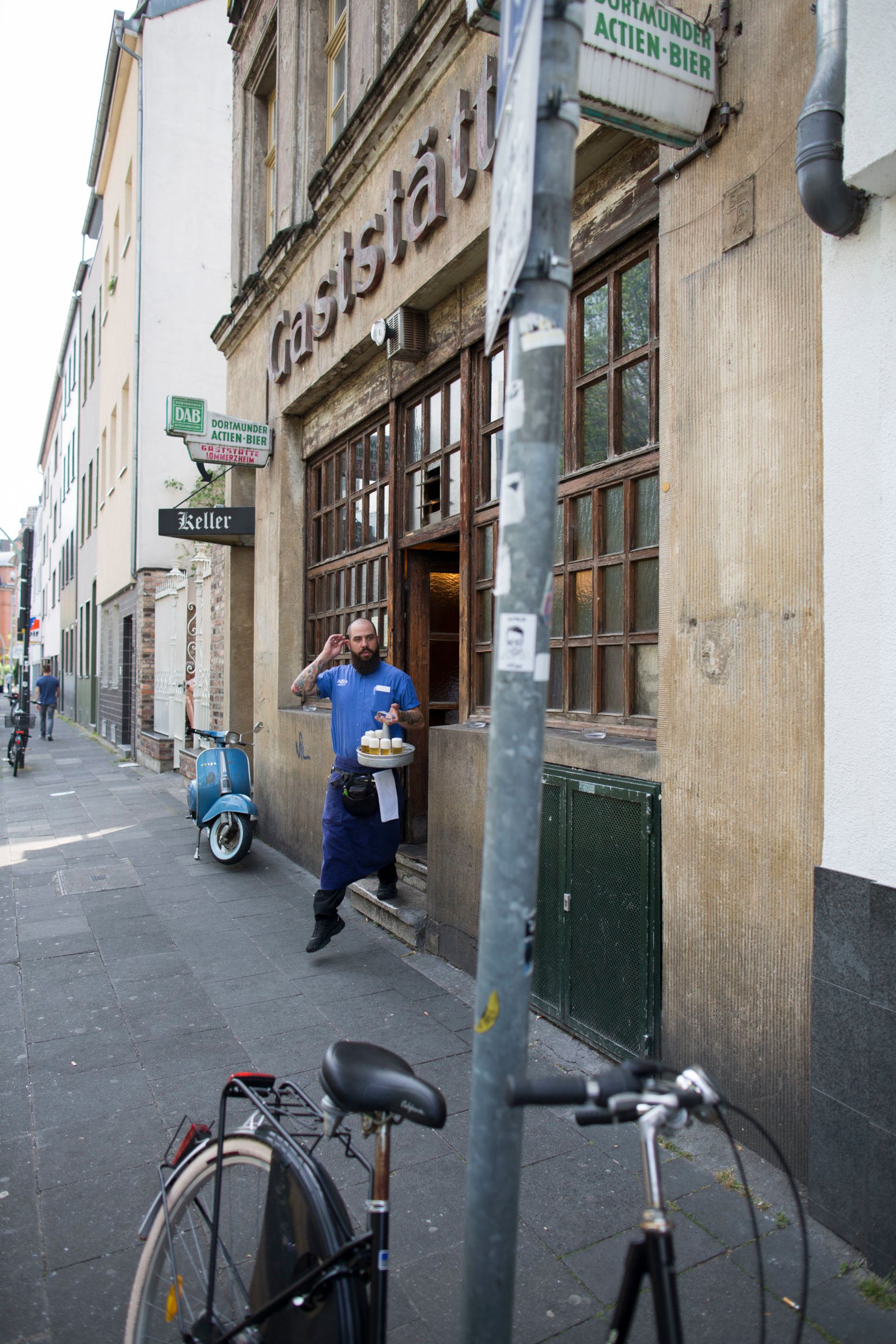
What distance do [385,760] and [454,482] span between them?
6.12 feet

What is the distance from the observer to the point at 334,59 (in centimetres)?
822

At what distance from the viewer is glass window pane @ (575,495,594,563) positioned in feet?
14.6

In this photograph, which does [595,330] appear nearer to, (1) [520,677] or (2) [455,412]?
(2) [455,412]

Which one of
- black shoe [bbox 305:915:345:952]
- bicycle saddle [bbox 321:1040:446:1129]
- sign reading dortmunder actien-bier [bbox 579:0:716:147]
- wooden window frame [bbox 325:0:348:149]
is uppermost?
wooden window frame [bbox 325:0:348:149]

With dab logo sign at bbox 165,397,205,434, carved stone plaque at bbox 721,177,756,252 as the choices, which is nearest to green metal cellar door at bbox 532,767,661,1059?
carved stone plaque at bbox 721,177,756,252

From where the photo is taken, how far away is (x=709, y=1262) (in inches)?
104

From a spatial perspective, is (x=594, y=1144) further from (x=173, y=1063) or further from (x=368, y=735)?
(x=368, y=735)

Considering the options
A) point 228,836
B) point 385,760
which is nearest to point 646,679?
point 385,760

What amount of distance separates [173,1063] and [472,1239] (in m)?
2.77

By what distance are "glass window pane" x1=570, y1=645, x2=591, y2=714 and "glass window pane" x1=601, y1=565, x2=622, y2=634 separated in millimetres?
192

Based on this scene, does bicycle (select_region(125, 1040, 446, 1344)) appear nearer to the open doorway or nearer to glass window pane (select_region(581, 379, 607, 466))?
glass window pane (select_region(581, 379, 607, 466))

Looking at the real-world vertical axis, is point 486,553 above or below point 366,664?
above

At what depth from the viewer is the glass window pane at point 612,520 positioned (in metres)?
4.23

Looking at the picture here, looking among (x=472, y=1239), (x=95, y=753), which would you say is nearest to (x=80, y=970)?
(x=472, y=1239)
